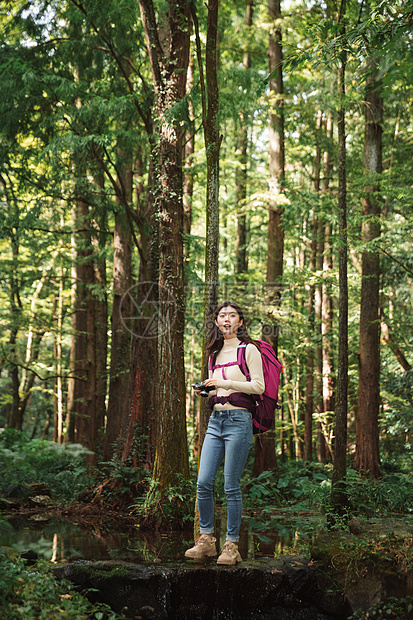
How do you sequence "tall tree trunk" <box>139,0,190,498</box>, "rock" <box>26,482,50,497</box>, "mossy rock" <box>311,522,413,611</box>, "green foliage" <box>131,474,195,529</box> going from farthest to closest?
"rock" <box>26,482,50,497</box> → "tall tree trunk" <box>139,0,190,498</box> → "green foliage" <box>131,474,195,529</box> → "mossy rock" <box>311,522,413,611</box>

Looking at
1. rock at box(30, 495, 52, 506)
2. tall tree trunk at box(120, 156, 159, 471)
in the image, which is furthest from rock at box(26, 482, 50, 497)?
tall tree trunk at box(120, 156, 159, 471)

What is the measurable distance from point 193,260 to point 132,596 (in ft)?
Result: 30.7

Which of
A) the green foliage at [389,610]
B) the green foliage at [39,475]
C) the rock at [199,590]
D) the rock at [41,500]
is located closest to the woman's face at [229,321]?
the rock at [199,590]

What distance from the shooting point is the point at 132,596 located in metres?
4.91

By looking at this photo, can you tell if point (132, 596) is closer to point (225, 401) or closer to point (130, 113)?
point (225, 401)

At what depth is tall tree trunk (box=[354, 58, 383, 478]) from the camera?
1273cm

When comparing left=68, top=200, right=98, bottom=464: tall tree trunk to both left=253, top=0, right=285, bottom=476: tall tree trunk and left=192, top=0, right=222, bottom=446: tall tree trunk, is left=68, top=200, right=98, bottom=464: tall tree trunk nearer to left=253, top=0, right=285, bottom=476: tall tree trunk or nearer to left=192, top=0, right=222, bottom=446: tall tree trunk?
left=253, top=0, right=285, bottom=476: tall tree trunk

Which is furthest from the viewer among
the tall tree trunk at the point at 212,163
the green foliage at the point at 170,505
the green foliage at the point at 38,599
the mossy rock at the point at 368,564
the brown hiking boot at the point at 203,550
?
the green foliage at the point at 170,505

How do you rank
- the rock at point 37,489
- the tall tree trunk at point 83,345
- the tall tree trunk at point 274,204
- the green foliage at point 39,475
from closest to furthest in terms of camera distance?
the green foliage at point 39,475, the rock at point 37,489, the tall tree trunk at point 274,204, the tall tree trunk at point 83,345

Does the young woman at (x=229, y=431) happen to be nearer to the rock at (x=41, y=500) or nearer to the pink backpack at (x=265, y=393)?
the pink backpack at (x=265, y=393)

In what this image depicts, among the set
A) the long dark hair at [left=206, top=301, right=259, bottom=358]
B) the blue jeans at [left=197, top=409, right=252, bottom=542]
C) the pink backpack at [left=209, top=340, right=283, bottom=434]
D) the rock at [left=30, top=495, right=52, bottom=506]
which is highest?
the long dark hair at [left=206, top=301, right=259, bottom=358]

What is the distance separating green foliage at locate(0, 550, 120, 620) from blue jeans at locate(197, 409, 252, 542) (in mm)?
1328

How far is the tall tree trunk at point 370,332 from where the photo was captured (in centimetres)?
1273

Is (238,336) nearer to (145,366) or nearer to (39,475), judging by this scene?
(145,366)
